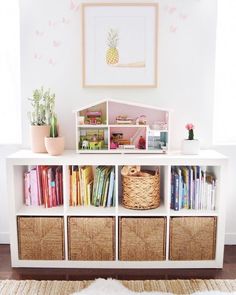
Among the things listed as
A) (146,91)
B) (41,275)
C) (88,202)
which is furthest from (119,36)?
(41,275)

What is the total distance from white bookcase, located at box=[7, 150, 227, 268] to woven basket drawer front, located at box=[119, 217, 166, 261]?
1.1 inches

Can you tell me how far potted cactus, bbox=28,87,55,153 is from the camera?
2654mm

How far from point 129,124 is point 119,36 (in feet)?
2.20

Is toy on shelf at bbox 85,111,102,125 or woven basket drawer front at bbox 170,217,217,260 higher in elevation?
toy on shelf at bbox 85,111,102,125

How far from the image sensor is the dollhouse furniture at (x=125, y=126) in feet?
8.68

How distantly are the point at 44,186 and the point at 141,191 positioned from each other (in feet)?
2.26

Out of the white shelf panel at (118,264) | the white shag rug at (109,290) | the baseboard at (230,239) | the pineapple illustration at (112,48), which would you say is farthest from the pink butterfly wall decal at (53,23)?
the baseboard at (230,239)

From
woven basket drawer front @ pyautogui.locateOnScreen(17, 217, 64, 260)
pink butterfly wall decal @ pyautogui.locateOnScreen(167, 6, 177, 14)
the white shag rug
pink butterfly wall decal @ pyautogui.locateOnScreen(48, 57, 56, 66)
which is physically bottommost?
the white shag rug

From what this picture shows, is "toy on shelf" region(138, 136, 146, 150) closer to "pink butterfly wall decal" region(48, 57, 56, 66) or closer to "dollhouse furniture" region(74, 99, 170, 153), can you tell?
"dollhouse furniture" region(74, 99, 170, 153)

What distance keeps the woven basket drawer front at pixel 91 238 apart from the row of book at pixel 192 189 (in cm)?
48

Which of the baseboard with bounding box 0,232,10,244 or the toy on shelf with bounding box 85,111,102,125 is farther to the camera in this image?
the baseboard with bounding box 0,232,10,244

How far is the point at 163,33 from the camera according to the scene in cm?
275

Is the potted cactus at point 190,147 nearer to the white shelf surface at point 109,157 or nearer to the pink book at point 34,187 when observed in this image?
the white shelf surface at point 109,157

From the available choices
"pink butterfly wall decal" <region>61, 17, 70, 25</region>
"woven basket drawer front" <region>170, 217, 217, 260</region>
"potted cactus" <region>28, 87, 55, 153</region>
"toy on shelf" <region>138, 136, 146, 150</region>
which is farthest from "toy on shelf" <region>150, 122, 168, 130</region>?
"pink butterfly wall decal" <region>61, 17, 70, 25</region>
